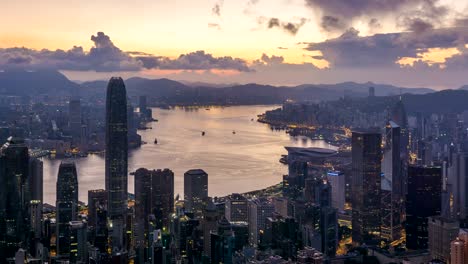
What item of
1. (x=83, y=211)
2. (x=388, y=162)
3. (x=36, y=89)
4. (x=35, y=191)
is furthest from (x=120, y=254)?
(x=36, y=89)

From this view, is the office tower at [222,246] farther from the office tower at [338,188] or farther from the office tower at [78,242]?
the office tower at [338,188]

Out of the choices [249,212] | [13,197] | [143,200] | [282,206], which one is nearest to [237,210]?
[249,212]

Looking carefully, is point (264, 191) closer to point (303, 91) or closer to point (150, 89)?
point (150, 89)

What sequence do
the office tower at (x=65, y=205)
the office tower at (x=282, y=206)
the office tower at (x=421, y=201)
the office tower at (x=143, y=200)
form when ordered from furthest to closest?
the office tower at (x=282, y=206) < the office tower at (x=421, y=201) < the office tower at (x=143, y=200) < the office tower at (x=65, y=205)

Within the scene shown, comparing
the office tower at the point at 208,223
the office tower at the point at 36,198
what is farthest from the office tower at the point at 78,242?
the office tower at the point at 208,223

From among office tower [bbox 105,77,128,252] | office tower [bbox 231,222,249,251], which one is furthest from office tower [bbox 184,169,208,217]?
office tower [bbox 231,222,249,251]

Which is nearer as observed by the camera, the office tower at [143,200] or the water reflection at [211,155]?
the office tower at [143,200]

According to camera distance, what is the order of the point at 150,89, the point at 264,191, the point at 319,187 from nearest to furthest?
the point at 319,187
the point at 264,191
the point at 150,89
